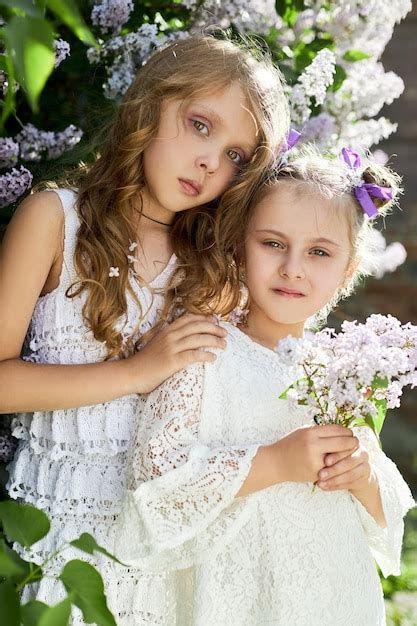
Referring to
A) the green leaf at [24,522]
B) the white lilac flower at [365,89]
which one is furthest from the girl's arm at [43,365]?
the white lilac flower at [365,89]

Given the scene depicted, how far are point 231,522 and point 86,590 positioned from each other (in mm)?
852

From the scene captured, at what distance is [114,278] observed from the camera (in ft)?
6.31

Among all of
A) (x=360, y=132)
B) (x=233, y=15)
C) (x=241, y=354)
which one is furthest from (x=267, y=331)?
(x=360, y=132)

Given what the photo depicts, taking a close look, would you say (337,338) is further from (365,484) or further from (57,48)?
(57,48)

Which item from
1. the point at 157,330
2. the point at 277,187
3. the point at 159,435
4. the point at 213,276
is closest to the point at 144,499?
the point at 159,435

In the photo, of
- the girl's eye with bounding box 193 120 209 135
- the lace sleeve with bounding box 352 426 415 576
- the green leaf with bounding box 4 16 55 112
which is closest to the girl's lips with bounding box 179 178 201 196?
the girl's eye with bounding box 193 120 209 135

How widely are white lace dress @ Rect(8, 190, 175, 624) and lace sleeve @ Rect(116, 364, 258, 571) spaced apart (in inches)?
3.5

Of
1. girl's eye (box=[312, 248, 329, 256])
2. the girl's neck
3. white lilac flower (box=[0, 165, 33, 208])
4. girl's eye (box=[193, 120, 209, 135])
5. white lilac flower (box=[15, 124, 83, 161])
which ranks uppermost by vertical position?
white lilac flower (box=[15, 124, 83, 161])

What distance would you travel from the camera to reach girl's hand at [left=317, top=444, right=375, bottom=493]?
1.63 metres

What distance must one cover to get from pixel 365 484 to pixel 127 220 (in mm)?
713

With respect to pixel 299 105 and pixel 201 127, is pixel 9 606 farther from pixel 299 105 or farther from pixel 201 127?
pixel 299 105

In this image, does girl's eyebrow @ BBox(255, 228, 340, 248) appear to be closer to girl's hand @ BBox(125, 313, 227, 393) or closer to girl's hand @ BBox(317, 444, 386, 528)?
girl's hand @ BBox(125, 313, 227, 393)

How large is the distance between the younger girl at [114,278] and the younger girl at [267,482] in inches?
3.3

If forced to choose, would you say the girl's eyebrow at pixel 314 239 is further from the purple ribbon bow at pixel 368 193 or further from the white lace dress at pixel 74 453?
the white lace dress at pixel 74 453
